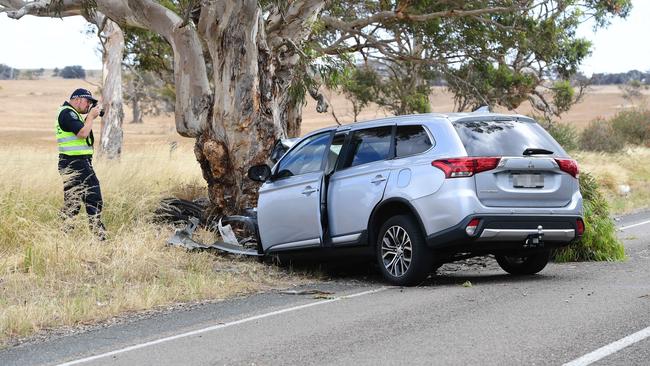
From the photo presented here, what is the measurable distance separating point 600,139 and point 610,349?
126 feet

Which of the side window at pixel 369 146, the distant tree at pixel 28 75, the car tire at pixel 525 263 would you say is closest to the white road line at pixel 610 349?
the car tire at pixel 525 263

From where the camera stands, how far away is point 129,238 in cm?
1162

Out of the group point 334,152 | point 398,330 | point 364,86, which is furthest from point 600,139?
point 398,330

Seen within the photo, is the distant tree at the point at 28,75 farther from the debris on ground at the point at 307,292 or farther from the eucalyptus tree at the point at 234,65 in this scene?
the debris on ground at the point at 307,292

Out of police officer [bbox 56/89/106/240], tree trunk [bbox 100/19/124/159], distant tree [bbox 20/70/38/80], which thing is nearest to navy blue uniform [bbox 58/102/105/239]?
police officer [bbox 56/89/106/240]

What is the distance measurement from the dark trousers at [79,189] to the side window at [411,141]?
4107 mm

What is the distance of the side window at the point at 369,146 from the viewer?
1029 centimetres

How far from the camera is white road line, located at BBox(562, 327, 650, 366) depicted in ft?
20.5

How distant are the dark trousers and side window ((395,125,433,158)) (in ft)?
13.5

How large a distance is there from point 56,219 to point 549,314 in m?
6.55

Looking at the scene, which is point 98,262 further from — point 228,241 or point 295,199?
point 295,199

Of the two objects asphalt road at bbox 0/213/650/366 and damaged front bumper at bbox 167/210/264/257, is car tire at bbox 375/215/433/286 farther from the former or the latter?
damaged front bumper at bbox 167/210/264/257

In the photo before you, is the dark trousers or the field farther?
the dark trousers

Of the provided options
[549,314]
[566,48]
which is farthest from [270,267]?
[566,48]
